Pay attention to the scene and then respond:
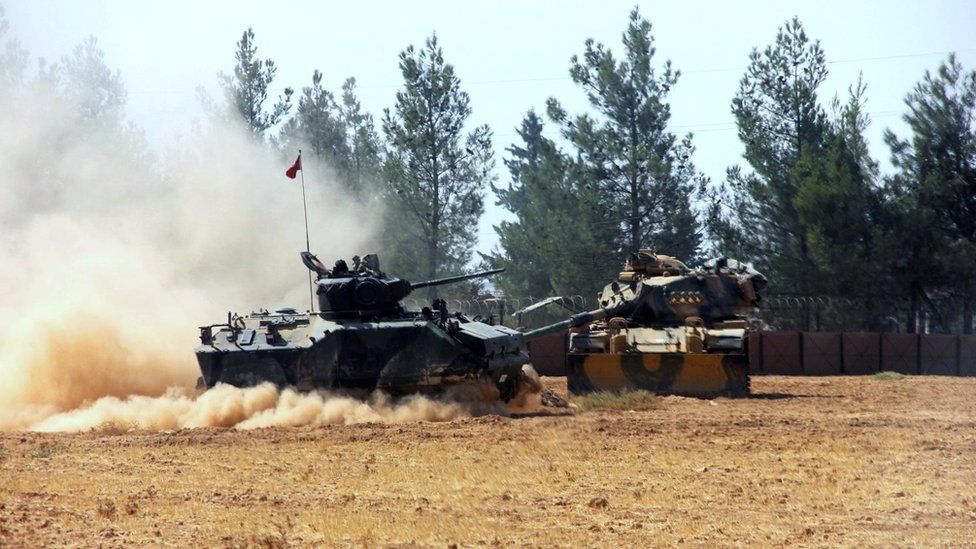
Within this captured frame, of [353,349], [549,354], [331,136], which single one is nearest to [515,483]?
[353,349]

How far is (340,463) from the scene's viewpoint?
14.2 metres

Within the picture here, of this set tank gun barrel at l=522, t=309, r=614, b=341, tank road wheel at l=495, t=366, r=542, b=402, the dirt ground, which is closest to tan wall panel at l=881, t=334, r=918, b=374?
tank gun barrel at l=522, t=309, r=614, b=341

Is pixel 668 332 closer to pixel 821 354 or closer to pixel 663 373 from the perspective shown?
pixel 663 373

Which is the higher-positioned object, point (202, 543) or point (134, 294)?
point (134, 294)

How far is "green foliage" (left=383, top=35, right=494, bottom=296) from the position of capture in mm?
42750

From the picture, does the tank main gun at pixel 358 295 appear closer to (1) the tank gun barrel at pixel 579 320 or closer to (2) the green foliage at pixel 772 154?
(1) the tank gun barrel at pixel 579 320

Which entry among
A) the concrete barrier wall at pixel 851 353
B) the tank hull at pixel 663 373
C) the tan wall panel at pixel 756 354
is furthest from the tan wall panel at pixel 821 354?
the tank hull at pixel 663 373

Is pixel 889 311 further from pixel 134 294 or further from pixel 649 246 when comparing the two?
pixel 134 294

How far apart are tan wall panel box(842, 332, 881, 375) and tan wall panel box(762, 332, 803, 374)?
1251 millimetres

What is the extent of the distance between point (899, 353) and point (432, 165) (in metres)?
16.4

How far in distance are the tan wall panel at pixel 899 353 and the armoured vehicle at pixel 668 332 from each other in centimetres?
1068

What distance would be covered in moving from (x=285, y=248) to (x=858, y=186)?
16.4m

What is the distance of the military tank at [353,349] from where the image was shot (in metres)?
18.5

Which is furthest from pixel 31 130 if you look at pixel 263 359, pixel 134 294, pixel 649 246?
pixel 263 359
